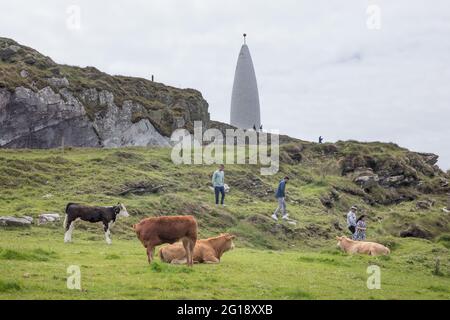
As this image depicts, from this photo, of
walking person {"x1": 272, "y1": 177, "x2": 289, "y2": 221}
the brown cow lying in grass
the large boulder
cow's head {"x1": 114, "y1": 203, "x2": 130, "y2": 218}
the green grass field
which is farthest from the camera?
the large boulder

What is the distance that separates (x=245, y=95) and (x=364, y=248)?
8391cm

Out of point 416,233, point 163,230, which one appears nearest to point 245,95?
point 416,233

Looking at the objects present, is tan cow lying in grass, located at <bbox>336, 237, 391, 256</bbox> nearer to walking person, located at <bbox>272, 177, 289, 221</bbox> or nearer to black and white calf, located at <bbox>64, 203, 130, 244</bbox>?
walking person, located at <bbox>272, 177, 289, 221</bbox>

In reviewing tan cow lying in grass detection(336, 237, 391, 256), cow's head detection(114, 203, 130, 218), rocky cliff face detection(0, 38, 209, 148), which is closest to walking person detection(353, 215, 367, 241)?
tan cow lying in grass detection(336, 237, 391, 256)

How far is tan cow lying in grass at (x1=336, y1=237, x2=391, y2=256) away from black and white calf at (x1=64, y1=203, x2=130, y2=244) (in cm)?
983

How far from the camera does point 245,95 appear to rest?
4203 inches

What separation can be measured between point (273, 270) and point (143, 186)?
1944 centimetres

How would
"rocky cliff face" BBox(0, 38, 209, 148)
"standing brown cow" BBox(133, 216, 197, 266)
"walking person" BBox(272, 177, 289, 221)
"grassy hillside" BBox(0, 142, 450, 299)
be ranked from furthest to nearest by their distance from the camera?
"rocky cliff face" BBox(0, 38, 209, 148), "walking person" BBox(272, 177, 289, 221), "standing brown cow" BBox(133, 216, 197, 266), "grassy hillside" BBox(0, 142, 450, 299)

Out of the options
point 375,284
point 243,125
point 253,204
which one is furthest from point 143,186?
point 243,125

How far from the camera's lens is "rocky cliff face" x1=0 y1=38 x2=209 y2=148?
54938 millimetres

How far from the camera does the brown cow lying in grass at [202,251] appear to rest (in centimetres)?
1880

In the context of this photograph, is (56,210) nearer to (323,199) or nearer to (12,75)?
(323,199)

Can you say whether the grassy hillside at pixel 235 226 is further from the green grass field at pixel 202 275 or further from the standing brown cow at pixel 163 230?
the standing brown cow at pixel 163 230

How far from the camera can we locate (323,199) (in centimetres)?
4384
